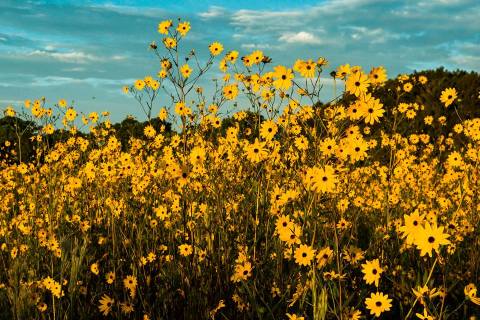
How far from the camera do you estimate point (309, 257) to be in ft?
9.12

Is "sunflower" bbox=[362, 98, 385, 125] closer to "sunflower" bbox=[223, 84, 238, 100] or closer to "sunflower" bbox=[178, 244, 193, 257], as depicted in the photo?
"sunflower" bbox=[178, 244, 193, 257]

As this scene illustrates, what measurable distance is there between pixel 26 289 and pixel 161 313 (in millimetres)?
881

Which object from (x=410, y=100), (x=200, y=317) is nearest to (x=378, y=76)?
(x=200, y=317)

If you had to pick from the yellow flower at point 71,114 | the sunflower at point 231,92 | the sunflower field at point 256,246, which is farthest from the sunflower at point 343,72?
the yellow flower at point 71,114

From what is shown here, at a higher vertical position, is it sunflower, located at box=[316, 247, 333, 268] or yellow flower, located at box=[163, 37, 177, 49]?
yellow flower, located at box=[163, 37, 177, 49]

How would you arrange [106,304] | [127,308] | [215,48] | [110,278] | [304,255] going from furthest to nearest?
[215,48] → [110,278] → [106,304] → [127,308] → [304,255]

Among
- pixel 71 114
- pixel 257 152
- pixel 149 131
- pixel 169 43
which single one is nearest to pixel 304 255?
pixel 257 152

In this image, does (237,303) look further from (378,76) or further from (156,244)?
(378,76)

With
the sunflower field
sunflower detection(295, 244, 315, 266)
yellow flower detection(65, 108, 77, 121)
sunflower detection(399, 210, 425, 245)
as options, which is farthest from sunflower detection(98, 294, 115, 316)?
yellow flower detection(65, 108, 77, 121)

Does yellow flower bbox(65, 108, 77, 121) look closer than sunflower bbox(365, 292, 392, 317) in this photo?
No

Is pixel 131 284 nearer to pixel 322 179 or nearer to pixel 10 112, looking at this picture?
pixel 322 179

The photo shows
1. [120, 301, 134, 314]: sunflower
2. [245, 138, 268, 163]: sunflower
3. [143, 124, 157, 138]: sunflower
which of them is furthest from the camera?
[143, 124, 157, 138]: sunflower

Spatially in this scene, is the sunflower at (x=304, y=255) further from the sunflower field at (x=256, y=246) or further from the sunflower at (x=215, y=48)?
the sunflower at (x=215, y=48)

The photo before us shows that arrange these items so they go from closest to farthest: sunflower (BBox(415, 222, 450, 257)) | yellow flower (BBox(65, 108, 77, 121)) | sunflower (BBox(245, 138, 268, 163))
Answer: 1. sunflower (BBox(415, 222, 450, 257))
2. sunflower (BBox(245, 138, 268, 163))
3. yellow flower (BBox(65, 108, 77, 121))
